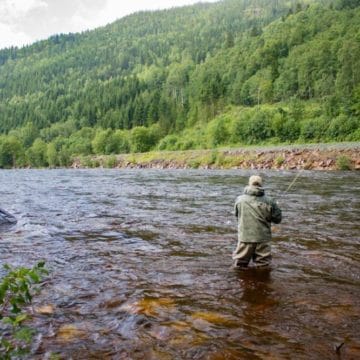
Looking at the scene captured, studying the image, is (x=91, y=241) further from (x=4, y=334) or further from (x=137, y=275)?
(x=4, y=334)

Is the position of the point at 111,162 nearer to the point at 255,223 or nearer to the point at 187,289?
the point at 255,223

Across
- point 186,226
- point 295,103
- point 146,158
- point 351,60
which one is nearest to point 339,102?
point 295,103

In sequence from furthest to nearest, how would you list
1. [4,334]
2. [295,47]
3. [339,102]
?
[295,47], [339,102], [4,334]

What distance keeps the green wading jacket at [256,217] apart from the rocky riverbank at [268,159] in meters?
38.6

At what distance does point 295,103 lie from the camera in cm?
9681

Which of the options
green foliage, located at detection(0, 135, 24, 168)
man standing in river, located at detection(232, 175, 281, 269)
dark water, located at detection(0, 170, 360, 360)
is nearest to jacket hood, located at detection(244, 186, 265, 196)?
man standing in river, located at detection(232, 175, 281, 269)

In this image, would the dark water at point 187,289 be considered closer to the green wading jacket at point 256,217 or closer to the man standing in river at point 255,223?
the man standing in river at point 255,223

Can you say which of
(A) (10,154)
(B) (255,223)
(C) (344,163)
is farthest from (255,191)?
(A) (10,154)

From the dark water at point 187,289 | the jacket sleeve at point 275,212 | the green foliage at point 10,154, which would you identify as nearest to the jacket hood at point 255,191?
Answer: the jacket sleeve at point 275,212

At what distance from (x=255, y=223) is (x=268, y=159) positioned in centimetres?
4786

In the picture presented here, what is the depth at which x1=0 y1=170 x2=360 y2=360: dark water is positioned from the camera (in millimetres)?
5562

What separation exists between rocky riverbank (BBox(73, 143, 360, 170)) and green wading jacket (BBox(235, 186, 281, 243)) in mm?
38611

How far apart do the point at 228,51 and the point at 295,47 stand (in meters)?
38.3

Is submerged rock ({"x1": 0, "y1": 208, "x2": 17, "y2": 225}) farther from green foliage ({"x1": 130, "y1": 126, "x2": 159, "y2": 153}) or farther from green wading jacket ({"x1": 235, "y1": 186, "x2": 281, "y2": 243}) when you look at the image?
green foliage ({"x1": 130, "y1": 126, "x2": 159, "y2": 153})
